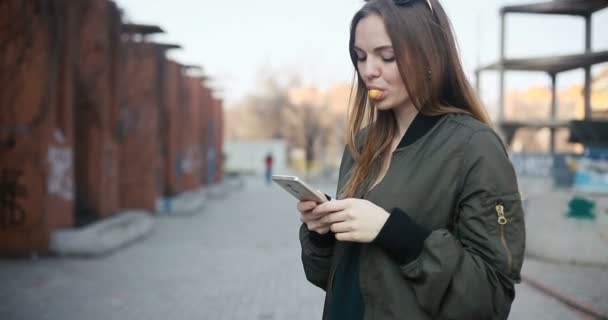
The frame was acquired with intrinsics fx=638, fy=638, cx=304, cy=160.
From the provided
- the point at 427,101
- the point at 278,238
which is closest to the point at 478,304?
the point at 427,101

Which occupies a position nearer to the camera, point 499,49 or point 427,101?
point 427,101

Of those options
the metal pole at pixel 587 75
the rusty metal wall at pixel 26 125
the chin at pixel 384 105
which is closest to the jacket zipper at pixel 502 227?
the chin at pixel 384 105

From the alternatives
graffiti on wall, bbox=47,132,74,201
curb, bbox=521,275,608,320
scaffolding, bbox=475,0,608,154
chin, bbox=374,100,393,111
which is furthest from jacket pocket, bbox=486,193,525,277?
graffiti on wall, bbox=47,132,74,201

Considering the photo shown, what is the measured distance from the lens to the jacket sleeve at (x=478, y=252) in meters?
1.71

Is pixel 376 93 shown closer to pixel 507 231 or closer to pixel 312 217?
pixel 312 217

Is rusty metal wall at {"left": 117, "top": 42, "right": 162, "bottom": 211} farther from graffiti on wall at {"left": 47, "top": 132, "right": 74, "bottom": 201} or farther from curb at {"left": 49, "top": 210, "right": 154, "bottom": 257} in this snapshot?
graffiti on wall at {"left": 47, "top": 132, "right": 74, "bottom": 201}

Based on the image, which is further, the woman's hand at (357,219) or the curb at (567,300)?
the curb at (567,300)

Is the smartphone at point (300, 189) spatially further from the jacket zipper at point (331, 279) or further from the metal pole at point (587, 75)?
the metal pole at point (587, 75)

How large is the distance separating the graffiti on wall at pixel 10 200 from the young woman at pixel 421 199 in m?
9.45

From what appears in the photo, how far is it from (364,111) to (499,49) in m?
13.7

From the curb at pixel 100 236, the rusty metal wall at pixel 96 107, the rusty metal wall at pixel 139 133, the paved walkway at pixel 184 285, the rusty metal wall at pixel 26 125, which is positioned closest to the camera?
the paved walkway at pixel 184 285

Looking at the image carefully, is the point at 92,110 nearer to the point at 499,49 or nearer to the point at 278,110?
the point at 499,49

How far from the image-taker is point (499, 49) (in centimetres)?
1504

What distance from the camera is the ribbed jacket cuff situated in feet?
5.79
